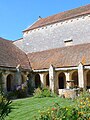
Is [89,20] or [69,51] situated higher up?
[89,20]

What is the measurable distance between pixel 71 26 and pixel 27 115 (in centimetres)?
2039

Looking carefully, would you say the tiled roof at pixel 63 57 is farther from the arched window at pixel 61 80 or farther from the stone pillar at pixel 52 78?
the arched window at pixel 61 80

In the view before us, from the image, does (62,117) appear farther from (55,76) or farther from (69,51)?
(69,51)

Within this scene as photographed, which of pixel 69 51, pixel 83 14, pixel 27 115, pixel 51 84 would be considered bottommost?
pixel 27 115

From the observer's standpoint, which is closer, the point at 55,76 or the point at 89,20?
the point at 55,76

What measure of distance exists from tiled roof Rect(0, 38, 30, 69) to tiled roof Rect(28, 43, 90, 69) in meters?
1.15

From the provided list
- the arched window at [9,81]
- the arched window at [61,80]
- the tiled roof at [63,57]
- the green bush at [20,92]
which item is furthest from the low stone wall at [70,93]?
the arched window at [61,80]

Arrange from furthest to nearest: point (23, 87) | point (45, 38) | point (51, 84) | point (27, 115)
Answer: point (45, 38), point (51, 84), point (23, 87), point (27, 115)

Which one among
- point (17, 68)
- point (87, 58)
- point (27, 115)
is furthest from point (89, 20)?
point (27, 115)

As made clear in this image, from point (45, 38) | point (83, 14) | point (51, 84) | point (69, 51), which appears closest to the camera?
point (51, 84)

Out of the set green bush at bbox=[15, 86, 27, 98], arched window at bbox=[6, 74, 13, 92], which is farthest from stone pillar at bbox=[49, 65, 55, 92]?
arched window at bbox=[6, 74, 13, 92]

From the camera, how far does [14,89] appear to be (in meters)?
23.7

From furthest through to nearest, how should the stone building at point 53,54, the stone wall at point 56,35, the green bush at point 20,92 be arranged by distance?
the stone wall at point 56,35, the stone building at point 53,54, the green bush at point 20,92

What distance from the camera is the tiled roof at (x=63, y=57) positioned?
24.7 meters
